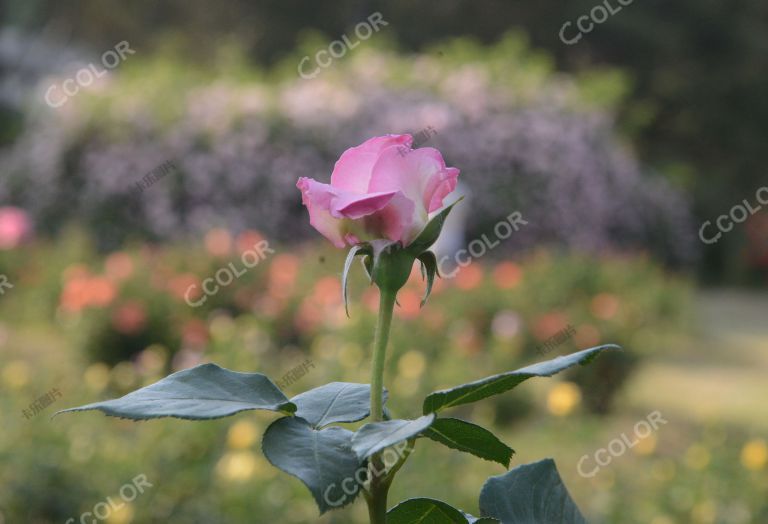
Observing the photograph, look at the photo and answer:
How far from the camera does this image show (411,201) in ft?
1.87

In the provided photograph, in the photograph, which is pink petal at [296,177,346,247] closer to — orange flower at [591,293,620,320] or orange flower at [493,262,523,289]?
orange flower at [591,293,620,320]

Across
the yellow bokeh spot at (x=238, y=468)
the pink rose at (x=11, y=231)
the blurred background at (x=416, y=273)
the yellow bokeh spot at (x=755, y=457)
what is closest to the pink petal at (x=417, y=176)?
the blurred background at (x=416, y=273)

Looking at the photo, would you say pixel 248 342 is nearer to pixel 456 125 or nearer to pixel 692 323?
pixel 692 323

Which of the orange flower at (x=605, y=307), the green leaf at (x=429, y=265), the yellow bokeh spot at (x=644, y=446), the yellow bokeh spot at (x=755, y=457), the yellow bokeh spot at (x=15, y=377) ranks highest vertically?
the green leaf at (x=429, y=265)

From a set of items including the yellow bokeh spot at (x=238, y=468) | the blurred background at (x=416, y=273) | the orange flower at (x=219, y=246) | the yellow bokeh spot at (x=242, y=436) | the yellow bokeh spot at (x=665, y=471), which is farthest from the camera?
the orange flower at (x=219, y=246)

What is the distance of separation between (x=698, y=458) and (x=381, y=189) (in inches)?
113

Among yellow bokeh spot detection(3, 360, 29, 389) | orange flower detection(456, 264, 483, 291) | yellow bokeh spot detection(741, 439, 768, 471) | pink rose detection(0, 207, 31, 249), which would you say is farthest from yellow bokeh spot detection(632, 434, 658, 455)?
pink rose detection(0, 207, 31, 249)

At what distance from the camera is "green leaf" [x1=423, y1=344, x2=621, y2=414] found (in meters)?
0.56

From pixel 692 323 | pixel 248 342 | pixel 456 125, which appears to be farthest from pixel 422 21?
pixel 248 342

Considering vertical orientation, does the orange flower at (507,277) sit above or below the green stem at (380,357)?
below

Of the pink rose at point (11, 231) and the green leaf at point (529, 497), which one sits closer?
the green leaf at point (529, 497)

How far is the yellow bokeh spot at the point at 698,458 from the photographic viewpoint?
3152 millimetres

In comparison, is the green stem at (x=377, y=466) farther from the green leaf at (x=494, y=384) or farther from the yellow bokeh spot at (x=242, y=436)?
the yellow bokeh spot at (x=242, y=436)

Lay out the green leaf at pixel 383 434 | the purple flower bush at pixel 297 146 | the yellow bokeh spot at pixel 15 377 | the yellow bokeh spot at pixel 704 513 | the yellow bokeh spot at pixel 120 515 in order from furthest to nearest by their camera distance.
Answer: the purple flower bush at pixel 297 146
the yellow bokeh spot at pixel 15 377
the yellow bokeh spot at pixel 704 513
the yellow bokeh spot at pixel 120 515
the green leaf at pixel 383 434
